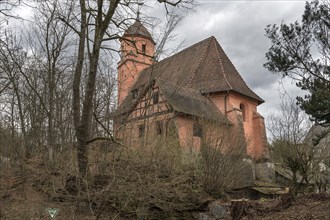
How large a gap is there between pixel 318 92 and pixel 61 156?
9.37 metres

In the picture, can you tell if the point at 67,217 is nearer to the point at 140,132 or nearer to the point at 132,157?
the point at 132,157

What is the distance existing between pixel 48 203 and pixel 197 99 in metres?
18.1

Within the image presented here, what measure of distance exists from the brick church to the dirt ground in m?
4.23

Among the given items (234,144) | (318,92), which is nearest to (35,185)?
(234,144)

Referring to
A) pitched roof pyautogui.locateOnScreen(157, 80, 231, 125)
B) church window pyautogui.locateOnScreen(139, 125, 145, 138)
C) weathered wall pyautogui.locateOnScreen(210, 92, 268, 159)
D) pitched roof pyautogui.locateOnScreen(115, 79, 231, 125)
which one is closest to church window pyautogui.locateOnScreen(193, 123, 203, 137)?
church window pyautogui.locateOnScreen(139, 125, 145, 138)

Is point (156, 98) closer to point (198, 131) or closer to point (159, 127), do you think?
point (198, 131)

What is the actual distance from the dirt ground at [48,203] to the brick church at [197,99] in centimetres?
423

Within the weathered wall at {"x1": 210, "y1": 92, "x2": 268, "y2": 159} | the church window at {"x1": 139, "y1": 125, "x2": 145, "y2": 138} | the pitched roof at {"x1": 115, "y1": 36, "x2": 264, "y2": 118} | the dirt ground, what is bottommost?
the dirt ground

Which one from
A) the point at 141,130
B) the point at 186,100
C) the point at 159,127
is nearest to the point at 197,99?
the point at 186,100

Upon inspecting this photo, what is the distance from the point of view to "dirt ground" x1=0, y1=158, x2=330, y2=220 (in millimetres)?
10359

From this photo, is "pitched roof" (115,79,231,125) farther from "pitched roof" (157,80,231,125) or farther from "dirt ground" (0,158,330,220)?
"dirt ground" (0,158,330,220)

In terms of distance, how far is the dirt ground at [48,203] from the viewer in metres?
10.4

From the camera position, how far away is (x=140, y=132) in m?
15.5

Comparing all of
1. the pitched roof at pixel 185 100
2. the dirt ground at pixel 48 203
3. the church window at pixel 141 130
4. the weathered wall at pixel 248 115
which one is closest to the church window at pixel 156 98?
the pitched roof at pixel 185 100
